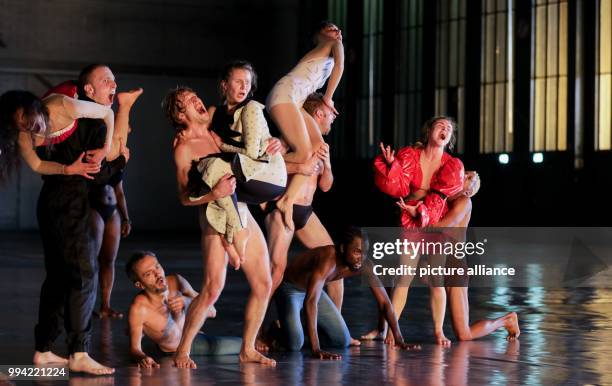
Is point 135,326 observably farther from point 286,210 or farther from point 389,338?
point 389,338

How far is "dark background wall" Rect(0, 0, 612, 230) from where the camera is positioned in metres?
32.3

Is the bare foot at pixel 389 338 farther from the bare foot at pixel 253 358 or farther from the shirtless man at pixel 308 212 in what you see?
the bare foot at pixel 253 358

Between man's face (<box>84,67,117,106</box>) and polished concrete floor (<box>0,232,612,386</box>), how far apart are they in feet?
5.74

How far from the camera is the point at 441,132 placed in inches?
384

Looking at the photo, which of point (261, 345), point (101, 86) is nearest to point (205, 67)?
point (261, 345)

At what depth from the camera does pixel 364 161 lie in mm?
35625

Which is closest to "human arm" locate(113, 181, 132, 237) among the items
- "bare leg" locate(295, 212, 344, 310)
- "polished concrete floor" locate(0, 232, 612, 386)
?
"polished concrete floor" locate(0, 232, 612, 386)

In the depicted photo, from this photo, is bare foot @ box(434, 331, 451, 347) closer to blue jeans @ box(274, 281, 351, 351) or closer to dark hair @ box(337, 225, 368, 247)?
blue jeans @ box(274, 281, 351, 351)

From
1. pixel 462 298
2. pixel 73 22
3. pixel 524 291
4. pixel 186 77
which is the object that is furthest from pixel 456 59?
pixel 462 298

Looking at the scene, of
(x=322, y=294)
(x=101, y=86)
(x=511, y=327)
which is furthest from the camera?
(x=511, y=327)

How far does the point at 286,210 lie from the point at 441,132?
1386 millimetres

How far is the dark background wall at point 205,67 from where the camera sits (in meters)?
32.3

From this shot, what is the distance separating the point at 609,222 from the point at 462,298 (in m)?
20.0

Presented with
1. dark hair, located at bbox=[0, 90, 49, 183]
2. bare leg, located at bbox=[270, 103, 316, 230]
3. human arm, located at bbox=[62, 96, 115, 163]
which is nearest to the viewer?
dark hair, located at bbox=[0, 90, 49, 183]
